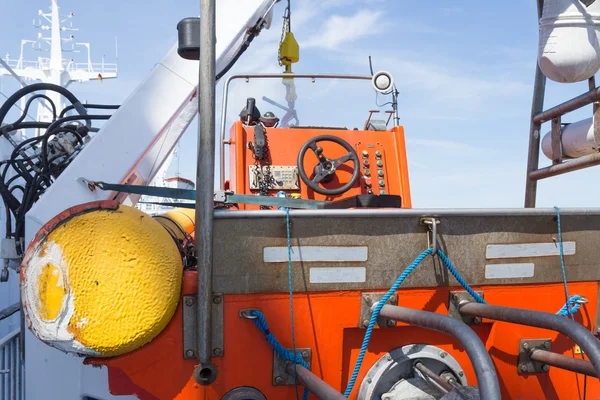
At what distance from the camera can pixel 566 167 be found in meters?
2.70

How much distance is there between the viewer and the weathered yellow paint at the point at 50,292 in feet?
5.33

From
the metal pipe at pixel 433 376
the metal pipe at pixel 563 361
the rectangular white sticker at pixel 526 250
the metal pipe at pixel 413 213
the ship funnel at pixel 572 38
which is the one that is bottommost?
the metal pipe at pixel 433 376

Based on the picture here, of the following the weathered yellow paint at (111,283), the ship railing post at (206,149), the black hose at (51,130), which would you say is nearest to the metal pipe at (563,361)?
the ship railing post at (206,149)

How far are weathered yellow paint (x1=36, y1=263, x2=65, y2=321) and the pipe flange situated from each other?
42.8 inches

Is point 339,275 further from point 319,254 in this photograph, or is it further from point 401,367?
point 401,367

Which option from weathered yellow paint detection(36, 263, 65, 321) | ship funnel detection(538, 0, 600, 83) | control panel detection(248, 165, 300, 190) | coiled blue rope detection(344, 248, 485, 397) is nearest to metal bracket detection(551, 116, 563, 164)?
ship funnel detection(538, 0, 600, 83)

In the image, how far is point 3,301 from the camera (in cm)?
712

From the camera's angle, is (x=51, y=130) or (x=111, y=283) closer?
(x=111, y=283)

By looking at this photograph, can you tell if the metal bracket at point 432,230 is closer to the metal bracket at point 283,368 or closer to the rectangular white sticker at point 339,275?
the rectangular white sticker at point 339,275

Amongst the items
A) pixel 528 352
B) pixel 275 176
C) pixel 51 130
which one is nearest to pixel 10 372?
pixel 51 130

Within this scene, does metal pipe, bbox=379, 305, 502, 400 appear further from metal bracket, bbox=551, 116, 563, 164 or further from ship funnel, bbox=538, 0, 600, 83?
metal bracket, bbox=551, 116, 563, 164

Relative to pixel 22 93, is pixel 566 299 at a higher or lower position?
lower

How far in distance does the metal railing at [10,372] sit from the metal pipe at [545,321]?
9.51ft

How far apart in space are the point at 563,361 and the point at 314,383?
909mm
